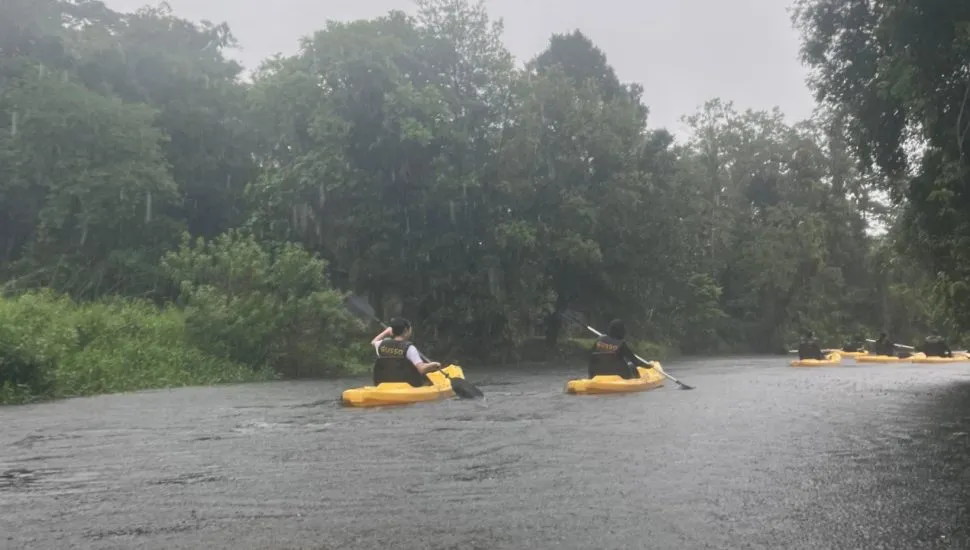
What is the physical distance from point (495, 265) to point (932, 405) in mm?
20473

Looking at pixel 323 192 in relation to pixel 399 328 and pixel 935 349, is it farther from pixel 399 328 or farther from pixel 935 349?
pixel 935 349

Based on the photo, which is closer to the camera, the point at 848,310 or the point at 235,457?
the point at 235,457

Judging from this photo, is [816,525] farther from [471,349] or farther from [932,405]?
[471,349]

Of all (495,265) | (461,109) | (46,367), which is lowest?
(46,367)

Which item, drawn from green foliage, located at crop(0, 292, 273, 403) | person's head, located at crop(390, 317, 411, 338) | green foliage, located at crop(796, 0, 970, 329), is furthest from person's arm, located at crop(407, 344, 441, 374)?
green foliage, located at crop(796, 0, 970, 329)

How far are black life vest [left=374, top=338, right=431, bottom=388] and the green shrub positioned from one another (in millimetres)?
10365

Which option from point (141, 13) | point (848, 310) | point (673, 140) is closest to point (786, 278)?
point (848, 310)

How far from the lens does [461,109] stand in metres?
33.3

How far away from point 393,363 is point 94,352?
29.0 ft

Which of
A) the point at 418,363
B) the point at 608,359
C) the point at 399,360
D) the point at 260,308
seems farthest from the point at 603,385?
the point at 260,308

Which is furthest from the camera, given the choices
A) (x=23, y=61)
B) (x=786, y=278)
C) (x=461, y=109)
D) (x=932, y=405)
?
(x=786, y=278)

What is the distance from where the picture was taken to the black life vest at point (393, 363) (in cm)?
1323

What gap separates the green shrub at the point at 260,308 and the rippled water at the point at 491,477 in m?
9.26

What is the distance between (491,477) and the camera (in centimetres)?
690
